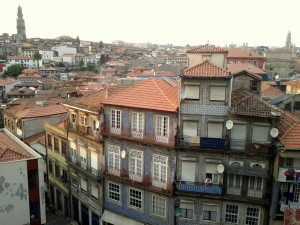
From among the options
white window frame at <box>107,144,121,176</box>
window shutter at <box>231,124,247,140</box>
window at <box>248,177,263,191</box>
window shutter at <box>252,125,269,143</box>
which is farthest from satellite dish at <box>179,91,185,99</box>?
window at <box>248,177,263,191</box>

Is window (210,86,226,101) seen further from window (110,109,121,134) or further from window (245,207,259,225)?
window (245,207,259,225)

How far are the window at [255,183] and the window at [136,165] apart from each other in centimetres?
887

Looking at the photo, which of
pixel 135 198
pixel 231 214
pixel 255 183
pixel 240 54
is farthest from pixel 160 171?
pixel 240 54

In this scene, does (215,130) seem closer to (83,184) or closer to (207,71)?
(207,71)

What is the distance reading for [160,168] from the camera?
81.0ft

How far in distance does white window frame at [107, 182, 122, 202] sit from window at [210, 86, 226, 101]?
11768mm

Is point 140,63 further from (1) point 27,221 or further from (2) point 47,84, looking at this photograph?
(1) point 27,221

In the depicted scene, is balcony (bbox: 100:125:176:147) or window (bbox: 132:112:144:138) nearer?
balcony (bbox: 100:125:176:147)

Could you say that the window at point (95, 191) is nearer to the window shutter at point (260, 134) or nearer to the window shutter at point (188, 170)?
the window shutter at point (188, 170)

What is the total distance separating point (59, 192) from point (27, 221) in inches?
380

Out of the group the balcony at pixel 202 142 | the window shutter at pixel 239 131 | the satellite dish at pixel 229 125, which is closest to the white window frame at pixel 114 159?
the balcony at pixel 202 142

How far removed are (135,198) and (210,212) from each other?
665 cm

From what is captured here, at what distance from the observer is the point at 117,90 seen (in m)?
29.2

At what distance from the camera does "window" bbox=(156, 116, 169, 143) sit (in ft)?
78.5
